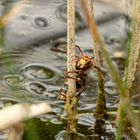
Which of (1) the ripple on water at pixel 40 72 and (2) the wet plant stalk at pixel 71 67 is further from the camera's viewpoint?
(1) the ripple on water at pixel 40 72

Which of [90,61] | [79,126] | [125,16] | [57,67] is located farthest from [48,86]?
[125,16]

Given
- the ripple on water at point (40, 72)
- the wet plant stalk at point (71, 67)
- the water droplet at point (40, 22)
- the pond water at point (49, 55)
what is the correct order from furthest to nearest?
the water droplet at point (40, 22)
the ripple on water at point (40, 72)
the pond water at point (49, 55)
the wet plant stalk at point (71, 67)

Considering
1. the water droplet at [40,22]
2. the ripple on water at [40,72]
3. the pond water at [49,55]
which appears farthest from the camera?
the water droplet at [40,22]

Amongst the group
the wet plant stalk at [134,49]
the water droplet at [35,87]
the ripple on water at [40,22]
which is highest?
the ripple on water at [40,22]

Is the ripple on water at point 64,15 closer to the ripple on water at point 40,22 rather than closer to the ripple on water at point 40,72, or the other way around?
the ripple on water at point 40,22

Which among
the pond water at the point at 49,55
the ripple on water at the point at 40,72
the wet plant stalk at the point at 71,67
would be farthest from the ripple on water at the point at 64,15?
the wet plant stalk at the point at 71,67

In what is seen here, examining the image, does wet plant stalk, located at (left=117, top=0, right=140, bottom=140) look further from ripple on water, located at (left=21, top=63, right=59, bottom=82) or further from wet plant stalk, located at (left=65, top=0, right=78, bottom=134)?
ripple on water, located at (left=21, top=63, right=59, bottom=82)
